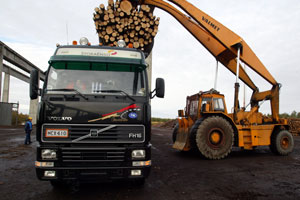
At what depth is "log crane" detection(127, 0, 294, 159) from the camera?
7.56 metres

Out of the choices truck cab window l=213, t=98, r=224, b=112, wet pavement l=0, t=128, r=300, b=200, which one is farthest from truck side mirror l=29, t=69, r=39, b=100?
truck cab window l=213, t=98, r=224, b=112

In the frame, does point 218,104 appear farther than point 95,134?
Yes

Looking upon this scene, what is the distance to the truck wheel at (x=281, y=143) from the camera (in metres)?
8.51

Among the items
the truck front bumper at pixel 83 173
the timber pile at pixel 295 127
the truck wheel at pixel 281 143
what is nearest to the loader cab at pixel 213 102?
the truck wheel at pixel 281 143

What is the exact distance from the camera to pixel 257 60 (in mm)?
9195

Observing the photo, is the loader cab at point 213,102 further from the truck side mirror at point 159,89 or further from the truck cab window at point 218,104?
the truck side mirror at point 159,89

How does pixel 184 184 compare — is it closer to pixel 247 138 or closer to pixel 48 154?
pixel 48 154

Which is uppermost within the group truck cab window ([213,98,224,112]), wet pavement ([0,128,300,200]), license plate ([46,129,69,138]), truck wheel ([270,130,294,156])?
truck cab window ([213,98,224,112])

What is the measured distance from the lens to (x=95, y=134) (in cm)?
371

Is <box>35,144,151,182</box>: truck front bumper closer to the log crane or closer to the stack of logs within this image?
the log crane

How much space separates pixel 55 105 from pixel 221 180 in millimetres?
3863

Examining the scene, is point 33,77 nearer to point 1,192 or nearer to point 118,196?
point 1,192

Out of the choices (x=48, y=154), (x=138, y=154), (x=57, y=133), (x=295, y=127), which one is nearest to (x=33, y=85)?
(x=57, y=133)

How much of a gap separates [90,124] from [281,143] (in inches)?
314
